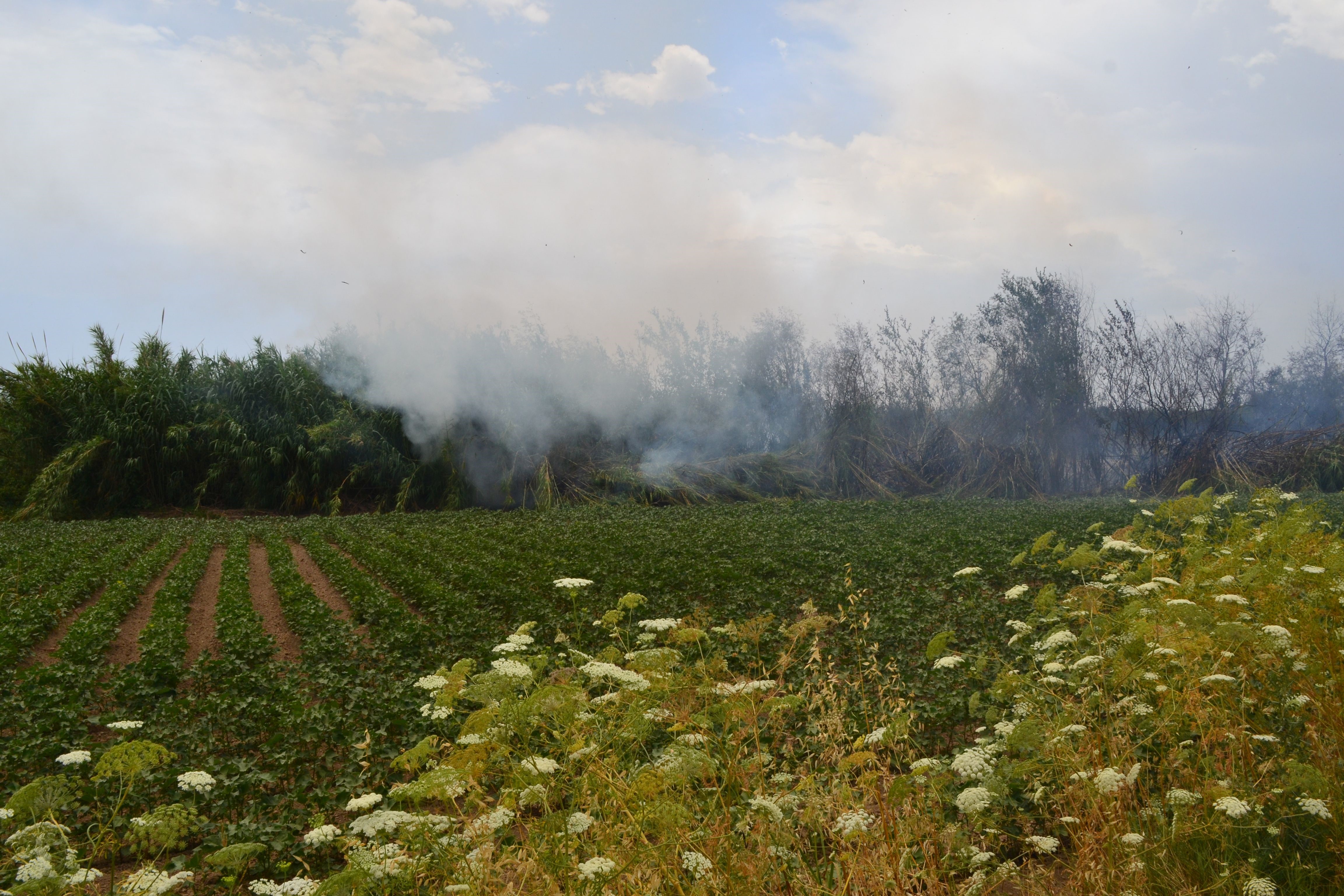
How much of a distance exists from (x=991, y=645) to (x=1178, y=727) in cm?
342

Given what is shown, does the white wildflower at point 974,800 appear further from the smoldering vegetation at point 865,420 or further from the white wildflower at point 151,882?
the smoldering vegetation at point 865,420

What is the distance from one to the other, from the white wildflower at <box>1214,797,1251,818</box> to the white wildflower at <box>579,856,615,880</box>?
188 centimetres

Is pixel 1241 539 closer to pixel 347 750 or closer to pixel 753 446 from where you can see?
pixel 347 750

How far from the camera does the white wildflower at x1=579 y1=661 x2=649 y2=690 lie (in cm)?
301

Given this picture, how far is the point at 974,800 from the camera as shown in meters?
2.72

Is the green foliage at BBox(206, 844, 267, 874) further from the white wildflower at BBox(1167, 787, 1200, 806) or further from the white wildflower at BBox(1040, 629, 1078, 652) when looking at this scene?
the white wildflower at BBox(1040, 629, 1078, 652)

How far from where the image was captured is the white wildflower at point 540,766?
2535mm

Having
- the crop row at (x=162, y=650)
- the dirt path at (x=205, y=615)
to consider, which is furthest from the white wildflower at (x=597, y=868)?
the dirt path at (x=205, y=615)

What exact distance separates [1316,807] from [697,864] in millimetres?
1951

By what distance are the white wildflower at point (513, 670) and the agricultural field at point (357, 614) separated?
45 centimetres

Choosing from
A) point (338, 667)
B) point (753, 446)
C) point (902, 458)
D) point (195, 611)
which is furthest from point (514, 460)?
point (338, 667)

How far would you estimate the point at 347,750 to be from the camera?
5.23 meters

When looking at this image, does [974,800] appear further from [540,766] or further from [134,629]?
[134,629]

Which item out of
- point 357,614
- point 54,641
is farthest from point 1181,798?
point 54,641
